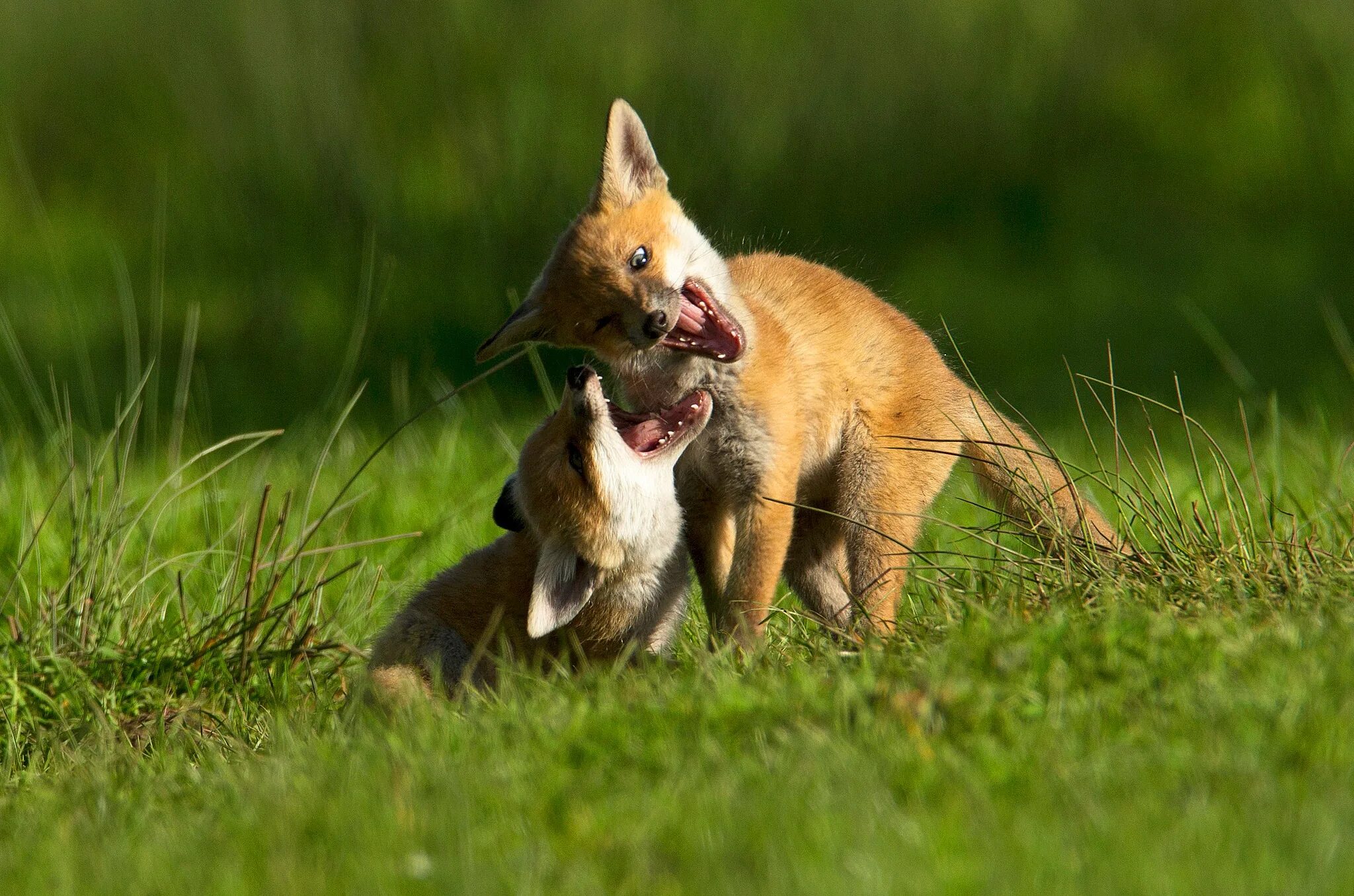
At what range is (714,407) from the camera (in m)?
4.57

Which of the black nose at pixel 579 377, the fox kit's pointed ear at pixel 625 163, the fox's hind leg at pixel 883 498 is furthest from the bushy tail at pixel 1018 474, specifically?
the fox kit's pointed ear at pixel 625 163

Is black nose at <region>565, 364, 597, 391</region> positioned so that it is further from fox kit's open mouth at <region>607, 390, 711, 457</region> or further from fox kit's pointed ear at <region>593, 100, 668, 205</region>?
fox kit's pointed ear at <region>593, 100, 668, 205</region>

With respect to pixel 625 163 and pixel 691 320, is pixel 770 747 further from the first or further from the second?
pixel 625 163

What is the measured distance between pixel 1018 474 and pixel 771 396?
806 millimetres

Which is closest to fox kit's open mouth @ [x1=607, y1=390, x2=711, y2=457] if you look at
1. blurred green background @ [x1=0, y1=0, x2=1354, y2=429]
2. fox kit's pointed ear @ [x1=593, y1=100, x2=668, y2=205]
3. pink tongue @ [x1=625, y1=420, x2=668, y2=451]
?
pink tongue @ [x1=625, y1=420, x2=668, y2=451]

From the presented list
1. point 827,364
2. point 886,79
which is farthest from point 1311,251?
point 827,364

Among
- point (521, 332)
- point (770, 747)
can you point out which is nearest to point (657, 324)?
point (521, 332)

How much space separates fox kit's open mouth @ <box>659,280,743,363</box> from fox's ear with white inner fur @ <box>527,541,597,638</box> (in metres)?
0.76

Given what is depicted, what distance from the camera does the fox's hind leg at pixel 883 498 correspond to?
4.63m

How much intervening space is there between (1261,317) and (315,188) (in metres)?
6.59

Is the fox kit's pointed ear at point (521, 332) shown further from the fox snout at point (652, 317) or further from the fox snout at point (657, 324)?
the fox snout at point (657, 324)

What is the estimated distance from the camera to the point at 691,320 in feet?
15.1

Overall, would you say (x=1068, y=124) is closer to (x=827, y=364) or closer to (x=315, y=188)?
(x=315, y=188)

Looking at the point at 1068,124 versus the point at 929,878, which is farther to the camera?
the point at 1068,124
